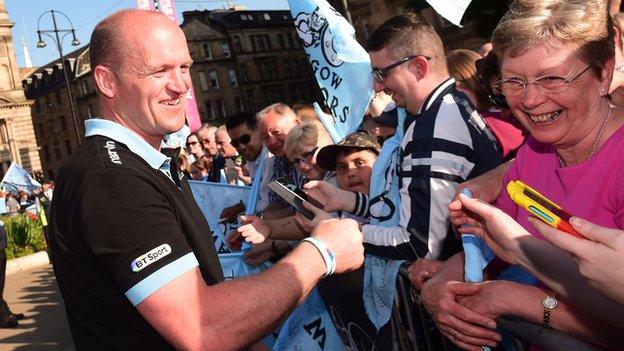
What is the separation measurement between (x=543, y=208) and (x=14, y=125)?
6780 centimetres

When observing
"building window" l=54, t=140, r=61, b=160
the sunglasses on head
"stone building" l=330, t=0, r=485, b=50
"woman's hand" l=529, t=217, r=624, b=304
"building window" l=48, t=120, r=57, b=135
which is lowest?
"woman's hand" l=529, t=217, r=624, b=304

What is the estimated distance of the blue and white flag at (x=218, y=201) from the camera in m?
6.32

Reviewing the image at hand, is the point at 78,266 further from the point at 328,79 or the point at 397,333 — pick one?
the point at 328,79

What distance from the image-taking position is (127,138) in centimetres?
240

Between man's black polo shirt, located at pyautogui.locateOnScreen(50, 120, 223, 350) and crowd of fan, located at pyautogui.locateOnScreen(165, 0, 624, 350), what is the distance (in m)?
0.97

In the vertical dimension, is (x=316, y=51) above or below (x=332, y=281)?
above

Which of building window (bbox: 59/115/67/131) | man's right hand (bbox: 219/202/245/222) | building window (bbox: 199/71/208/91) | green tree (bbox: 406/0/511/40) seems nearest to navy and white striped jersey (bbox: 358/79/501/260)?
man's right hand (bbox: 219/202/245/222)

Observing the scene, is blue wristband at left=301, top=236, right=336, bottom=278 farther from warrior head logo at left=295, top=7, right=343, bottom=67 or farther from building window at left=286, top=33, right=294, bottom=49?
building window at left=286, top=33, right=294, bottom=49

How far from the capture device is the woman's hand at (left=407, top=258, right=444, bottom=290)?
9.65 ft

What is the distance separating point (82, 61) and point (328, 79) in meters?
81.0

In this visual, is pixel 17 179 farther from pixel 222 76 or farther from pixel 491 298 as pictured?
pixel 222 76

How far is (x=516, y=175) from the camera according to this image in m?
2.64

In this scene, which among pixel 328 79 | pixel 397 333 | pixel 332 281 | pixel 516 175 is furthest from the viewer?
pixel 328 79

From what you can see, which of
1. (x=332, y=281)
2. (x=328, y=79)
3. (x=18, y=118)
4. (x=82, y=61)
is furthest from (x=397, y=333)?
(x=82, y=61)
